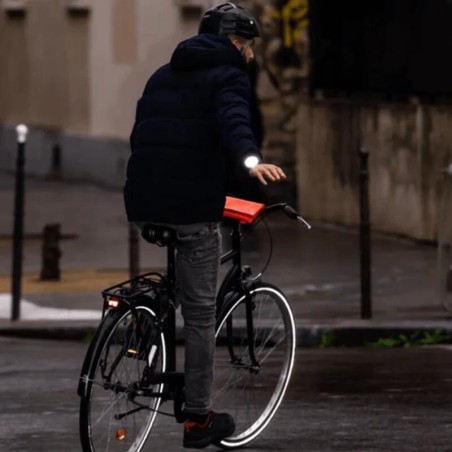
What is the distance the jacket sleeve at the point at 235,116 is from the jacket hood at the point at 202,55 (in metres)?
0.06

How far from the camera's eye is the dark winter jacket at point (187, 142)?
24.9 ft

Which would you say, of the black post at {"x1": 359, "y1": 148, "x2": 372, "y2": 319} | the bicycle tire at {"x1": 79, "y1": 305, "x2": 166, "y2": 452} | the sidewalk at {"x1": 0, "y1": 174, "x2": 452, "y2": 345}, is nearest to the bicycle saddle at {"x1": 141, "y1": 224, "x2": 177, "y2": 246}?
the bicycle tire at {"x1": 79, "y1": 305, "x2": 166, "y2": 452}

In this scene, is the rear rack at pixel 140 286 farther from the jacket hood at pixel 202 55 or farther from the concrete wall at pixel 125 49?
the concrete wall at pixel 125 49

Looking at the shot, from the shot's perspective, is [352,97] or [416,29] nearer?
[416,29]

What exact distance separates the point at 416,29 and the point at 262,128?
9.44 ft

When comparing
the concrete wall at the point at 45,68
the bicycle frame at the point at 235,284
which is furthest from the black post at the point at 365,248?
the concrete wall at the point at 45,68

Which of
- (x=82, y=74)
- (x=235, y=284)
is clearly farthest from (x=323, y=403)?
(x=82, y=74)

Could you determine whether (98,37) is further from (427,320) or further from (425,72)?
(427,320)

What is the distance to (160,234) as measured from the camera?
25.1 ft

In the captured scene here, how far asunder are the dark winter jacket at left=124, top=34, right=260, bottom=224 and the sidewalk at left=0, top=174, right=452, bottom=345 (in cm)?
457

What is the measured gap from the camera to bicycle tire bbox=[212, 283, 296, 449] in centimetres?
827

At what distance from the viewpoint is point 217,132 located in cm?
763

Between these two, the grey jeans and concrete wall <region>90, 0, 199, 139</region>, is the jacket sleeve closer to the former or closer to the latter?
the grey jeans

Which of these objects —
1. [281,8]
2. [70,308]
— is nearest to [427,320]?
[70,308]
